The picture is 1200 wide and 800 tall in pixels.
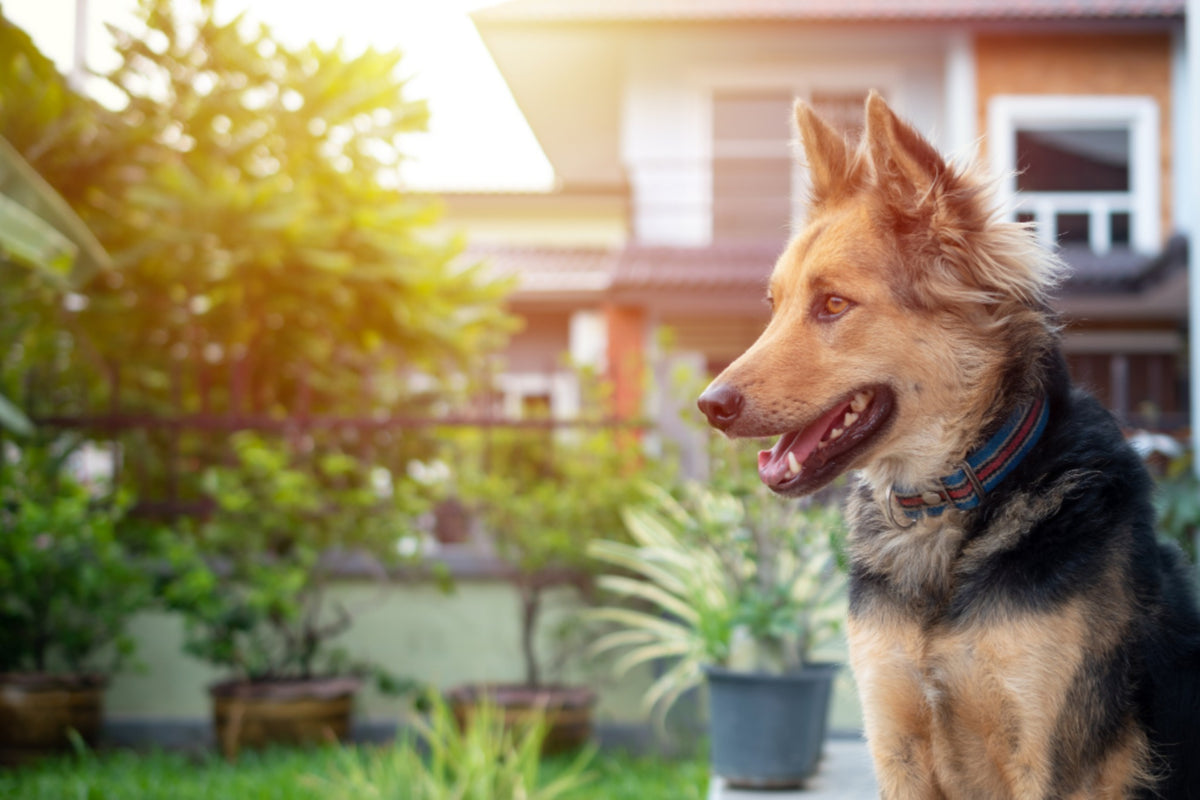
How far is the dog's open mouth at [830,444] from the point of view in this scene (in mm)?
2137

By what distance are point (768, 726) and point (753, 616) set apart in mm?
387

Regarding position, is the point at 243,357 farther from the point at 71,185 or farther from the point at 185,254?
the point at 71,185

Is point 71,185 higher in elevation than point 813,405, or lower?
higher

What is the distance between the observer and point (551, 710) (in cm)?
526

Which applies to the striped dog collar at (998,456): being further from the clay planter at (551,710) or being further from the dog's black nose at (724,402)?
the clay planter at (551,710)

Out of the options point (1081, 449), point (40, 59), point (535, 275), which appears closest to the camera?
point (1081, 449)

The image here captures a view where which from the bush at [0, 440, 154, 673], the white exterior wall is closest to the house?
the white exterior wall

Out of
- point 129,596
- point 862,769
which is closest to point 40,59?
point 129,596

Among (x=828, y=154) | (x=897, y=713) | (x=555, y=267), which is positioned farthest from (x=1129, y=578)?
(x=555, y=267)

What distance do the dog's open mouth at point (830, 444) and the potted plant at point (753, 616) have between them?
1535mm

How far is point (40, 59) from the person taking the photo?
523cm

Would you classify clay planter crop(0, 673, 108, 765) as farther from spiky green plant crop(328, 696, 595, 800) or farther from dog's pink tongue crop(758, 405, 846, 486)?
dog's pink tongue crop(758, 405, 846, 486)

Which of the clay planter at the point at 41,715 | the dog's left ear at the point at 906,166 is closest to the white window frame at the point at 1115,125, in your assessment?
the clay planter at the point at 41,715

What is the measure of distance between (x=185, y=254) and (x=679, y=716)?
380 cm
